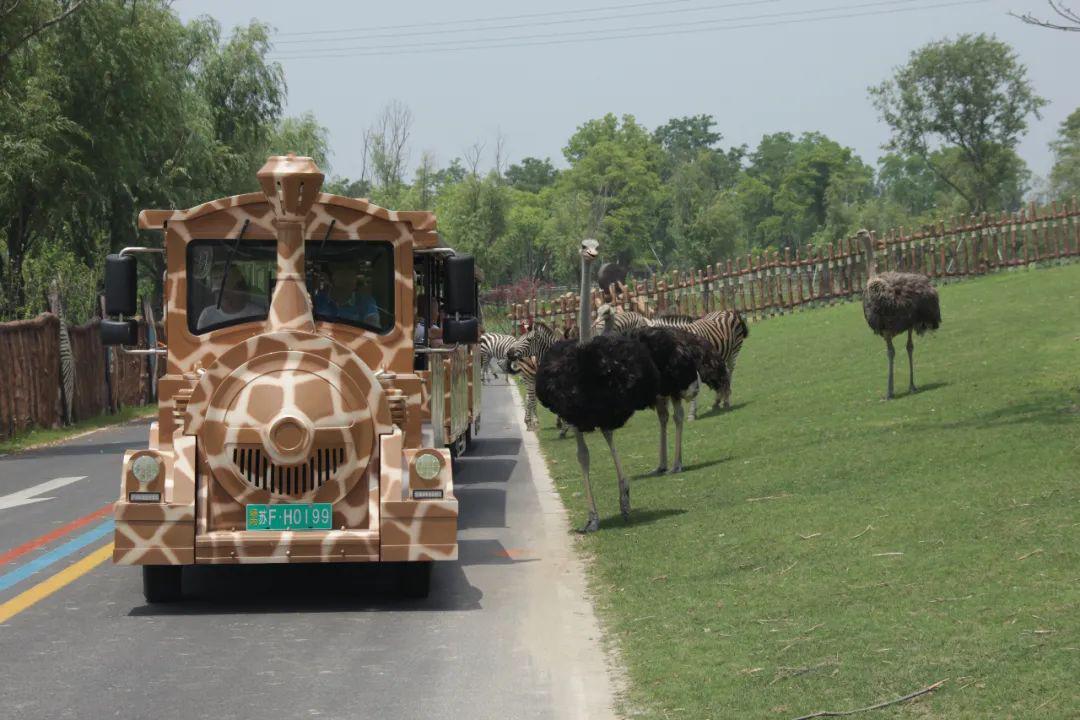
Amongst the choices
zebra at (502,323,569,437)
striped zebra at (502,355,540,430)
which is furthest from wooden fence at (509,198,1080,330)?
striped zebra at (502,355,540,430)

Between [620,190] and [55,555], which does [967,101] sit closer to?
[620,190]

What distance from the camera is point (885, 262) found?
4544cm

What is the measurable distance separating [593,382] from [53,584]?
4783 millimetres

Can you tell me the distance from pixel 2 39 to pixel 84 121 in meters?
3.32

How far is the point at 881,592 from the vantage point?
9320mm

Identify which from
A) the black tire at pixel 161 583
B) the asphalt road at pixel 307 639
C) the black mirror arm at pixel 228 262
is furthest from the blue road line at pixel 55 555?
the black mirror arm at pixel 228 262

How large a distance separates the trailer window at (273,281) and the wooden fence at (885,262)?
105 feet

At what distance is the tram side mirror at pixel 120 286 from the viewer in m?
11.8

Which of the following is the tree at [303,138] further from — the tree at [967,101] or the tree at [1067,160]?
the tree at [1067,160]

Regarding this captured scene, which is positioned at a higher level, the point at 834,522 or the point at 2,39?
the point at 2,39

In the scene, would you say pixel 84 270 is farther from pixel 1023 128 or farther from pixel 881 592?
pixel 1023 128

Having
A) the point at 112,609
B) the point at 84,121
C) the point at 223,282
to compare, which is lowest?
the point at 112,609

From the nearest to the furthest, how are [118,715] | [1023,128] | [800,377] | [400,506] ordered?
1. [118,715]
2. [400,506]
3. [800,377]
4. [1023,128]

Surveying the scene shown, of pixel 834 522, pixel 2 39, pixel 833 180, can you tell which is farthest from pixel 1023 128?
pixel 834 522
